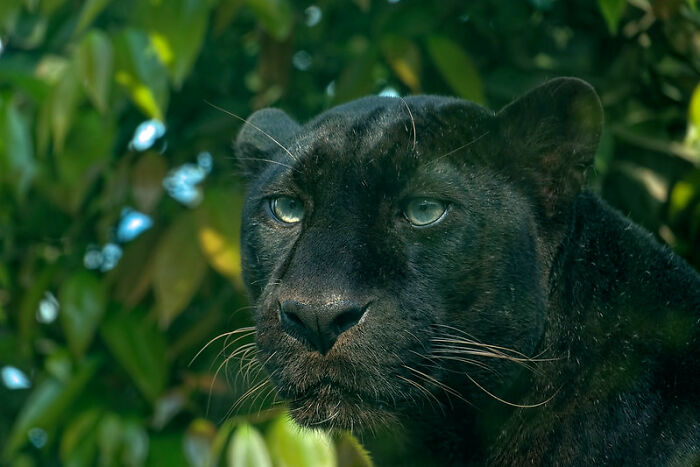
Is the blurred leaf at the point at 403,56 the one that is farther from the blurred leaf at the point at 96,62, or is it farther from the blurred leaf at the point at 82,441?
the blurred leaf at the point at 82,441

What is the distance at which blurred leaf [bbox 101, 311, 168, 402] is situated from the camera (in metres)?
3.26

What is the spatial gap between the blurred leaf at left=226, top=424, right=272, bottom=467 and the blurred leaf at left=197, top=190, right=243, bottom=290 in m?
0.45

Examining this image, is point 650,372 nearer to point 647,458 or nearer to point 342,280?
point 647,458

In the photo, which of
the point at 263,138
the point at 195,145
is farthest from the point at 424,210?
the point at 195,145

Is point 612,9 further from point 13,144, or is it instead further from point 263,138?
point 13,144

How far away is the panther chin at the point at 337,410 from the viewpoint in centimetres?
189

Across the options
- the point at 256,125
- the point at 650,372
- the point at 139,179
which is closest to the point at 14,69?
the point at 139,179

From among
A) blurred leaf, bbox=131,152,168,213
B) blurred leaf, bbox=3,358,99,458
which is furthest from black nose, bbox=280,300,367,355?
blurred leaf, bbox=3,358,99,458

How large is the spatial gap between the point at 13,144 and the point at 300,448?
1194 millimetres

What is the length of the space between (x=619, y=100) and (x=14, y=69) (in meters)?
2.01

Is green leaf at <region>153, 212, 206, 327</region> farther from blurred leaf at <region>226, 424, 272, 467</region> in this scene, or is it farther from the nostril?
the nostril

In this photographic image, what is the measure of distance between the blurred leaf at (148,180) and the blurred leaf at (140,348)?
387 mm

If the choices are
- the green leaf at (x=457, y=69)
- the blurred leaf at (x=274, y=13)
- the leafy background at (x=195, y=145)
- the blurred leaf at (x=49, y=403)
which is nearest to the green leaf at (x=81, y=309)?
the leafy background at (x=195, y=145)

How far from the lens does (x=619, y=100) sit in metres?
3.36
